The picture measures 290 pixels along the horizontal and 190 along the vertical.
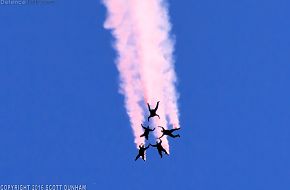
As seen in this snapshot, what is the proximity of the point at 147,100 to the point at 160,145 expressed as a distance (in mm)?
3931

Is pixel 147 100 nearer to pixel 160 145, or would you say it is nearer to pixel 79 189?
pixel 160 145

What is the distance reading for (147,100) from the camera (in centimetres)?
3102

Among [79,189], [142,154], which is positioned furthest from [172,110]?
[79,189]

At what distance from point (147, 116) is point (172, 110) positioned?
1.39 metres

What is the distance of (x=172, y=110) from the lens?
32000mm

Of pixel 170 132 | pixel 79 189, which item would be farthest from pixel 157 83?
pixel 79 189

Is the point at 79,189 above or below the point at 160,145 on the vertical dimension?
above

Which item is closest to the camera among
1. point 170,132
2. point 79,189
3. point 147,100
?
point 147,100

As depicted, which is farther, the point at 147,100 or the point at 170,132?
the point at 170,132

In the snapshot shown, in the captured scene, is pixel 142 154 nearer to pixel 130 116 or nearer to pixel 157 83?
pixel 130 116

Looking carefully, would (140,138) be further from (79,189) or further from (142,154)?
(79,189)

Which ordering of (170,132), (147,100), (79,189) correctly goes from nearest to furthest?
(147,100)
(170,132)
(79,189)

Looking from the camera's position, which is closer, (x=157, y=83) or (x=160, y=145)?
(x=157, y=83)

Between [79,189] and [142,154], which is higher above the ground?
[79,189]
